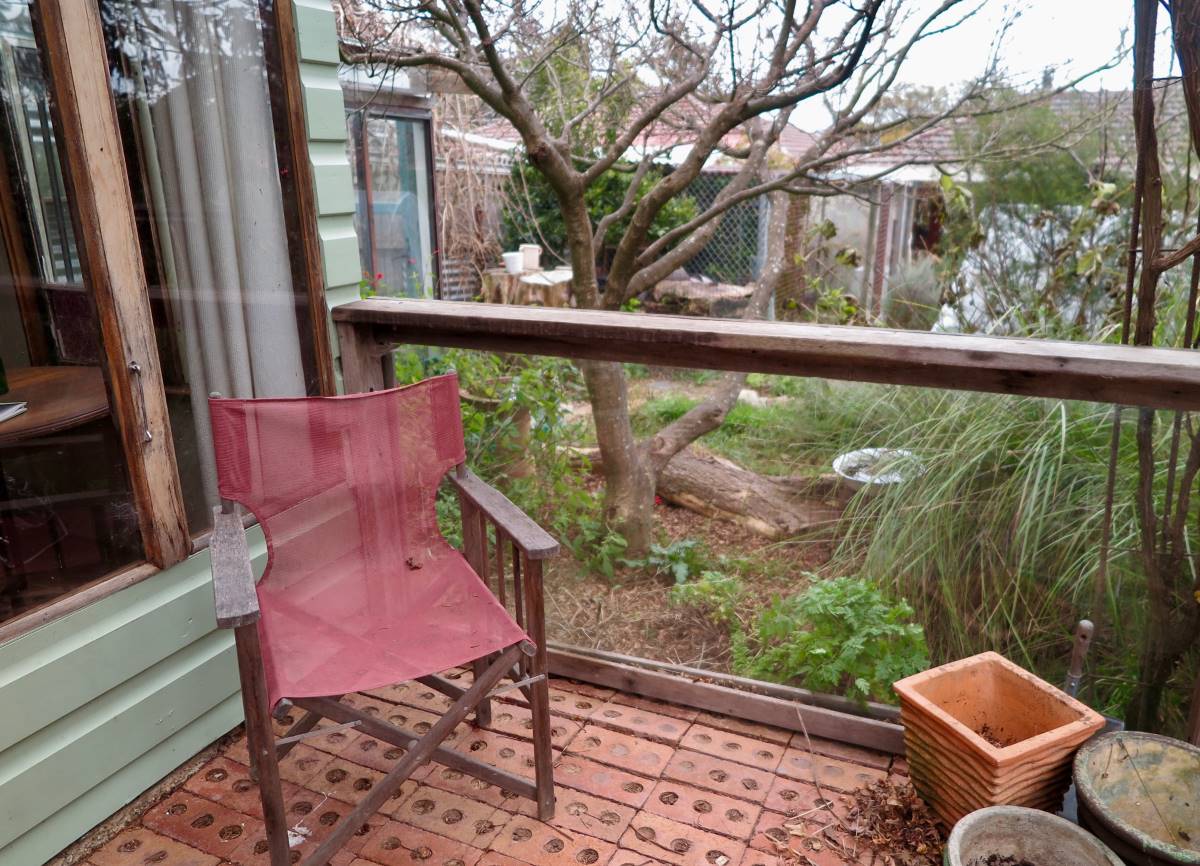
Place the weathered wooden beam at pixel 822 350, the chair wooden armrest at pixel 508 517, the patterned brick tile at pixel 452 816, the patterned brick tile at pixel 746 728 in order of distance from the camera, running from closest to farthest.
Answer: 1. the weathered wooden beam at pixel 822 350
2. the chair wooden armrest at pixel 508 517
3. the patterned brick tile at pixel 452 816
4. the patterned brick tile at pixel 746 728

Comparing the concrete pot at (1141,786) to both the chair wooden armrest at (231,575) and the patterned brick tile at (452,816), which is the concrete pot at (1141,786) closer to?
the patterned brick tile at (452,816)

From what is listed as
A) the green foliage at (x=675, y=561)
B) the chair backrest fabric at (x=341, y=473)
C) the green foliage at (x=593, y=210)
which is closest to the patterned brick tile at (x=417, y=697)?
the chair backrest fabric at (x=341, y=473)

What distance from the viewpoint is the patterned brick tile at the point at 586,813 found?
5.97 feet

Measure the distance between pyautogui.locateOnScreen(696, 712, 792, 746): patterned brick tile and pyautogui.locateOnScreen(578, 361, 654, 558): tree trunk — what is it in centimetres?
114

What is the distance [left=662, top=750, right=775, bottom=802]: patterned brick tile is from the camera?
1.94m

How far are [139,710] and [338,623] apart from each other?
509 mm

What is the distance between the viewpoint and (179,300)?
194cm

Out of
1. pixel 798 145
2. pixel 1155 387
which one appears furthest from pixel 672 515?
pixel 798 145

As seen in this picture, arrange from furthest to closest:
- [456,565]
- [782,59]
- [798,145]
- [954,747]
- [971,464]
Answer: [798,145] < [782,59] < [971,464] < [456,565] < [954,747]

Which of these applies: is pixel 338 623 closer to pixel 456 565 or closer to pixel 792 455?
pixel 456 565

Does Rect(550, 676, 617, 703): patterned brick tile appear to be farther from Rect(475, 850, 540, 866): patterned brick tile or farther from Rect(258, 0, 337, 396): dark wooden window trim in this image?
Rect(258, 0, 337, 396): dark wooden window trim

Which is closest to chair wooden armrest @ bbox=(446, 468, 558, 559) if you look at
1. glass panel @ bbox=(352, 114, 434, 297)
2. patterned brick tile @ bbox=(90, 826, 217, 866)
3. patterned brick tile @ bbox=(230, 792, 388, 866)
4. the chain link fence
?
patterned brick tile @ bbox=(230, 792, 388, 866)

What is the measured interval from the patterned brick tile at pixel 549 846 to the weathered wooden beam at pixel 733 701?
542mm

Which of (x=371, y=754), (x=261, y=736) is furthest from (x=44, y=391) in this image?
(x=371, y=754)
